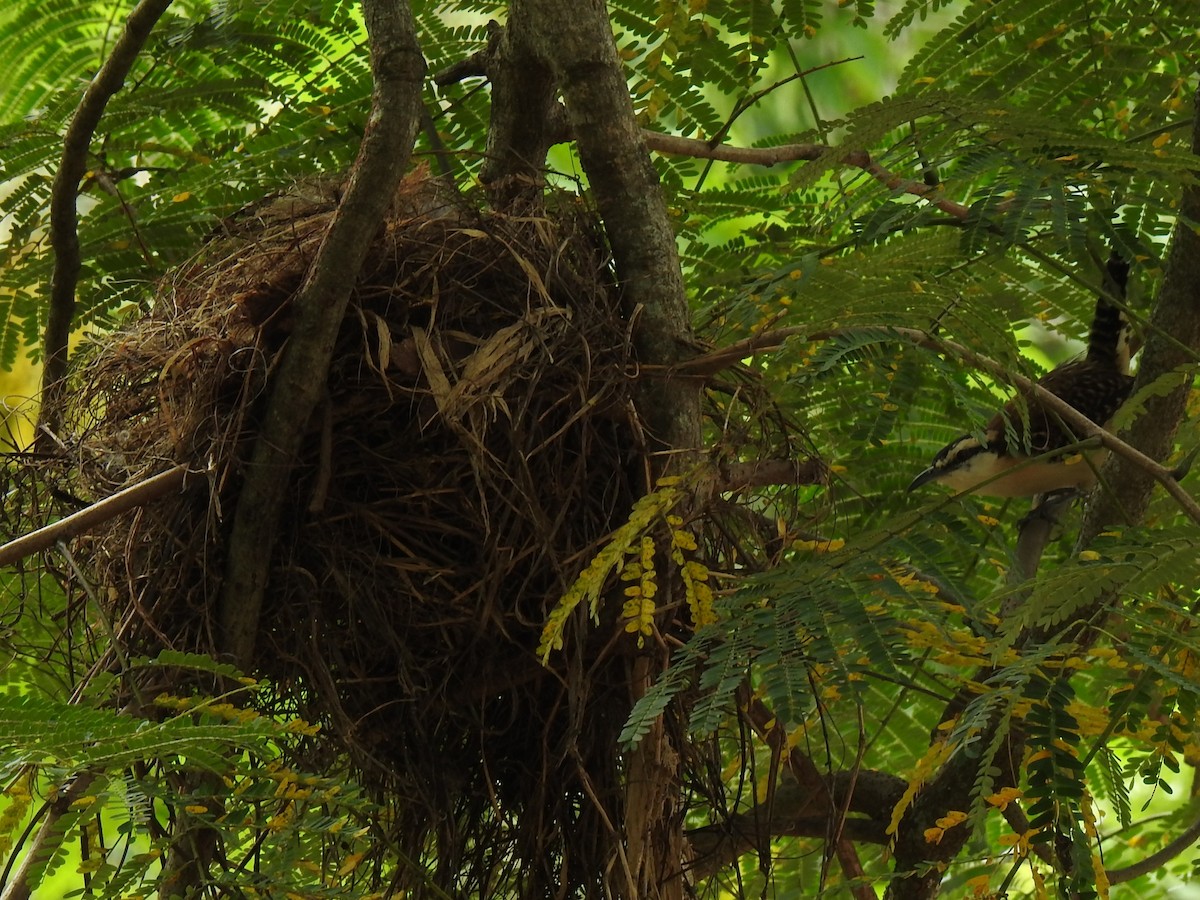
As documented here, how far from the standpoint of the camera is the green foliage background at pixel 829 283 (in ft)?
5.94

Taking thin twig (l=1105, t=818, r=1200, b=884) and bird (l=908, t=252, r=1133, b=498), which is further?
bird (l=908, t=252, r=1133, b=498)

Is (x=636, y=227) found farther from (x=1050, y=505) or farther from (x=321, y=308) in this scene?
(x=1050, y=505)

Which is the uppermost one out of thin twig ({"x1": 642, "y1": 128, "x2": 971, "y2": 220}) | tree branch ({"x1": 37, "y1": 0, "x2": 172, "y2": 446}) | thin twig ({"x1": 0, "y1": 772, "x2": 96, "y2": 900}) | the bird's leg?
tree branch ({"x1": 37, "y1": 0, "x2": 172, "y2": 446})

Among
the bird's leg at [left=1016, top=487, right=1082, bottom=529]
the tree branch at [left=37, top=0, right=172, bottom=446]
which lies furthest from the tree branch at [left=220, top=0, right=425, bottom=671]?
the bird's leg at [left=1016, top=487, right=1082, bottom=529]

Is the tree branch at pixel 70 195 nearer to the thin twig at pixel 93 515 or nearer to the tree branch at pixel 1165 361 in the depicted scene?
the thin twig at pixel 93 515

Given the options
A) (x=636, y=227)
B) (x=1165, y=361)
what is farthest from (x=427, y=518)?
(x=1165, y=361)

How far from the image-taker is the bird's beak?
11.0 ft

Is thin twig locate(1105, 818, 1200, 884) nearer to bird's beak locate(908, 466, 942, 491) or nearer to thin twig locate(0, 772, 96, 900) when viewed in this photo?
bird's beak locate(908, 466, 942, 491)

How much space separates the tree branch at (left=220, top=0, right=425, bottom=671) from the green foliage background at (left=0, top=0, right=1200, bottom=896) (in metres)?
0.30

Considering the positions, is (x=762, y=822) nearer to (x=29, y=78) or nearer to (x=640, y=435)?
(x=640, y=435)

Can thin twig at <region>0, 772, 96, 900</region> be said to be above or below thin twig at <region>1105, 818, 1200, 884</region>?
above

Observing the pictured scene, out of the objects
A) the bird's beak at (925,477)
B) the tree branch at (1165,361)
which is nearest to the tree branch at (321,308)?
the tree branch at (1165,361)

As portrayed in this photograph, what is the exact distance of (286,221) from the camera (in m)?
2.49

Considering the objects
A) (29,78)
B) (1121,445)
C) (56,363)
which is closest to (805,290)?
(1121,445)
